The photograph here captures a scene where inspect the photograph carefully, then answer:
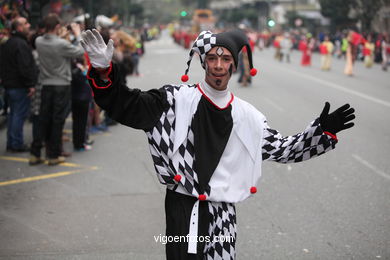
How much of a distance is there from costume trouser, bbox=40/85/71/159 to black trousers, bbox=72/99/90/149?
2.67ft

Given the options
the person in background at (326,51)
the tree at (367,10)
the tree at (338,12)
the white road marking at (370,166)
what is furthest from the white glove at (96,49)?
the tree at (338,12)

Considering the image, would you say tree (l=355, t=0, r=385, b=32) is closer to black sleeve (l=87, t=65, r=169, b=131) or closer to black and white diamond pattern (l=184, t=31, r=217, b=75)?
black and white diamond pattern (l=184, t=31, r=217, b=75)

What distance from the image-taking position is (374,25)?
1754 inches

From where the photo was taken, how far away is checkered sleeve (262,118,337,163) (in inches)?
133

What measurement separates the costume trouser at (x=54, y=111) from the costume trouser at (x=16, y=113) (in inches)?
40.6

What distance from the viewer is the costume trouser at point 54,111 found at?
314 inches

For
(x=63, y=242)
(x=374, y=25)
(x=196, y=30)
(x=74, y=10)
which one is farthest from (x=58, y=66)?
(x=196, y=30)

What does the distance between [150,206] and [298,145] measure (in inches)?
127

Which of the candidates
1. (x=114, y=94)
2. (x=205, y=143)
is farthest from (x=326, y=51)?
(x=114, y=94)

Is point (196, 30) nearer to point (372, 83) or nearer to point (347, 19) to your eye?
point (347, 19)

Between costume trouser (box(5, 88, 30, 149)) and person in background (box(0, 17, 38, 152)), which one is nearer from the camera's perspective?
person in background (box(0, 17, 38, 152))

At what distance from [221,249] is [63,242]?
8.12 feet

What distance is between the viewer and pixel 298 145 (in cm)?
344

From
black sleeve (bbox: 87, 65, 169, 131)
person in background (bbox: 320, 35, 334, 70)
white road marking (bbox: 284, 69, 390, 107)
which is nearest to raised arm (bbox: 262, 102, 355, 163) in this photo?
black sleeve (bbox: 87, 65, 169, 131)
